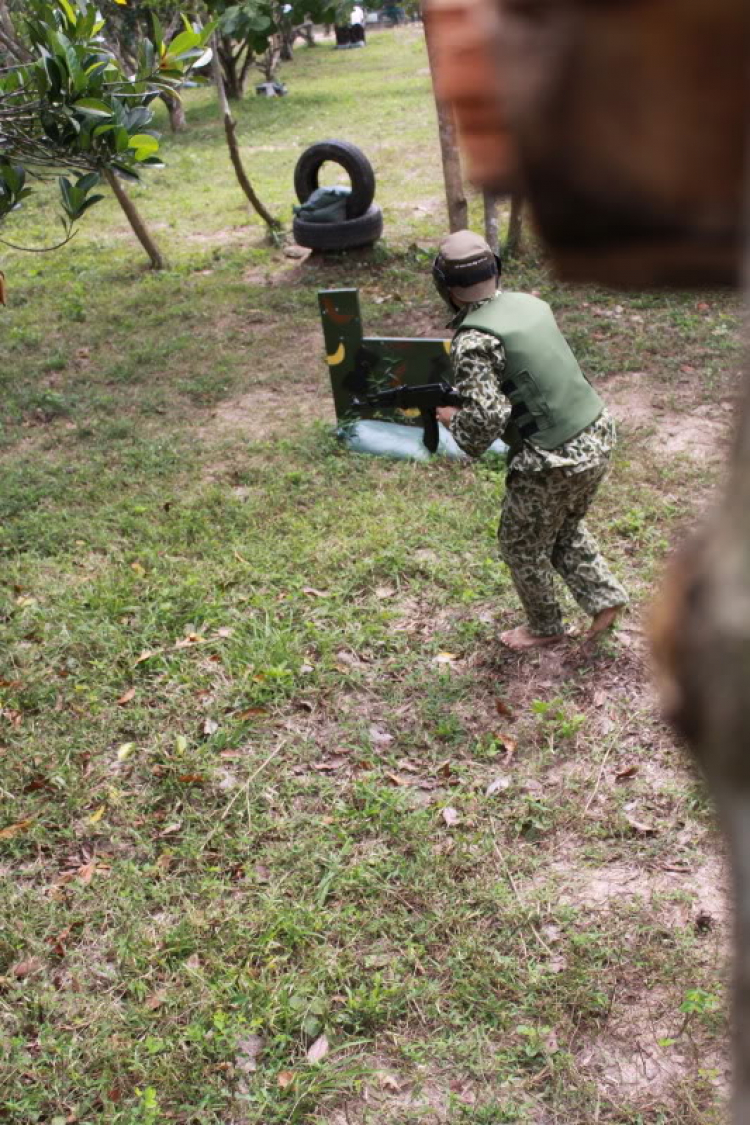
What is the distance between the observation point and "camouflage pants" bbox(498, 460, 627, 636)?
382 centimetres

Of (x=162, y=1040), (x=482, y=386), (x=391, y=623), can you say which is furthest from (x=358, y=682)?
(x=162, y=1040)

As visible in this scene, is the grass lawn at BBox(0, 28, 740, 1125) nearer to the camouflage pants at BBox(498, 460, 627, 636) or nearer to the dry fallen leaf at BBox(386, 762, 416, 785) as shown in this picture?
the dry fallen leaf at BBox(386, 762, 416, 785)

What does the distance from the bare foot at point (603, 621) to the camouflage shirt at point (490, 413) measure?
72 centimetres

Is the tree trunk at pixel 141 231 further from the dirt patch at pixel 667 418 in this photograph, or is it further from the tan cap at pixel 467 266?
the tan cap at pixel 467 266

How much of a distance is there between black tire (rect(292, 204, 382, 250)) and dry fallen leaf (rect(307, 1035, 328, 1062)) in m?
8.19

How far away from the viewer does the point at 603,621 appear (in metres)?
4.22

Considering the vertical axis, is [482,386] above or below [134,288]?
above

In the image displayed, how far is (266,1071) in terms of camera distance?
2812mm

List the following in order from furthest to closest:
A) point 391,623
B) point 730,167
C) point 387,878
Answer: point 391,623
point 387,878
point 730,167

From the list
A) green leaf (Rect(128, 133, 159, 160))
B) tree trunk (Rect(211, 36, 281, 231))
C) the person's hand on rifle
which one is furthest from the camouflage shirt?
tree trunk (Rect(211, 36, 281, 231))

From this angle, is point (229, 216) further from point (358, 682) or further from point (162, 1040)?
point (162, 1040)

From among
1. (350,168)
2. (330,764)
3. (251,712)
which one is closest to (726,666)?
(330,764)

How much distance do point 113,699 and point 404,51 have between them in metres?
29.6

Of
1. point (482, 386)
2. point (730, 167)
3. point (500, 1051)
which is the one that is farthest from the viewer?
point (482, 386)
